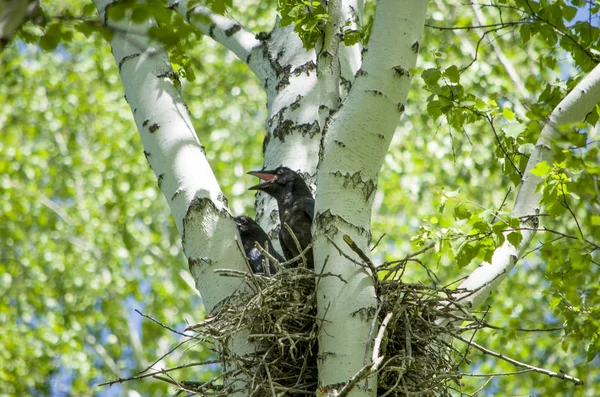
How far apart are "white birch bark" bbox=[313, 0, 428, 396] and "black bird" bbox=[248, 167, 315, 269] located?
3.09 ft

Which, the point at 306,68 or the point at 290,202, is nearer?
the point at 306,68

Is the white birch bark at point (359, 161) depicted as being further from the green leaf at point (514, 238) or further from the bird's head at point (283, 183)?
the bird's head at point (283, 183)

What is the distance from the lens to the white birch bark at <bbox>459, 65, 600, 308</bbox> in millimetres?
3473

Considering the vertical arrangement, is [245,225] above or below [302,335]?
above

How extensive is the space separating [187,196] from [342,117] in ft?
2.56

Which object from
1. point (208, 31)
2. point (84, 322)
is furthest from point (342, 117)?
point (84, 322)

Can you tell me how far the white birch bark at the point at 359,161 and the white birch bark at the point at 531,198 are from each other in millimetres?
657

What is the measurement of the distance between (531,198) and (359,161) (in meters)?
1.02

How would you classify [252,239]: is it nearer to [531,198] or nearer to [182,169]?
[182,169]

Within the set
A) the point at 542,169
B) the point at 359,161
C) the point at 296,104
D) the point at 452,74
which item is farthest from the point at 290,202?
the point at 542,169

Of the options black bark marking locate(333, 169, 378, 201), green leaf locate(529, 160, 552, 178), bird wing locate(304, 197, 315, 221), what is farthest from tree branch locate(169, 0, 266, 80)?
green leaf locate(529, 160, 552, 178)

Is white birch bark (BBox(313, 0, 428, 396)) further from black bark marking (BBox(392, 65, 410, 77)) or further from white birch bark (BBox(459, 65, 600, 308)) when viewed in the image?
white birch bark (BBox(459, 65, 600, 308))

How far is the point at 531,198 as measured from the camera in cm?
365

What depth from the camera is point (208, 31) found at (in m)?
4.84
